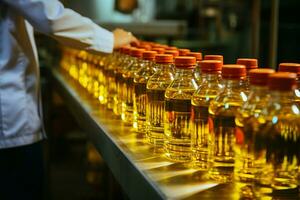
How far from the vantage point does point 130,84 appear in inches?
72.9

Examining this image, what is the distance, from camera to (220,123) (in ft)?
3.85

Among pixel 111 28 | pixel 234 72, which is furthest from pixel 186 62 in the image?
pixel 111 28

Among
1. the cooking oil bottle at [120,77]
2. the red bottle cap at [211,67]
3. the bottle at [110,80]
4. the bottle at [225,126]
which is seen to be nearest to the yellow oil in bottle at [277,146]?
the bottle at [225,126]

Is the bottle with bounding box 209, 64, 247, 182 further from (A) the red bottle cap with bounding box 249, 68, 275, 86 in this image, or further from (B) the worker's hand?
(B) the worker's hand

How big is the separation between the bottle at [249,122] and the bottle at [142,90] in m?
0.56

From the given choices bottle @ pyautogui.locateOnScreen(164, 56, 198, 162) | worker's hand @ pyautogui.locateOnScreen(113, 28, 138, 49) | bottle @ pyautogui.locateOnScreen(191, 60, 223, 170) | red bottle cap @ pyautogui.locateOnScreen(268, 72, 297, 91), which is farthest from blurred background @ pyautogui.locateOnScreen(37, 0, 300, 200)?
red bottle cap @ pyautogui.locateOnScreen(268, 72, 297, 91)

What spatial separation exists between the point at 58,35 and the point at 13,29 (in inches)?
7.7

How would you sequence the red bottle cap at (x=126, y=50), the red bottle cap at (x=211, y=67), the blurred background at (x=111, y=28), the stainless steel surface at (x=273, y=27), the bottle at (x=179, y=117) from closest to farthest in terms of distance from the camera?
the red bottle cap at (x=211, y=67) < the bottle at (x=179, y=117) < the red bottle cap at (x=126, y=50) < the stainless steel surface at (x=273, y=27) < the blurred background at (x=111, y=28)

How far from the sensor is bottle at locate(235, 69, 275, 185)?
1067 mm

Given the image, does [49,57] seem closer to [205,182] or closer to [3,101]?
[3,101]

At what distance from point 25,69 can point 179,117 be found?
3.37 ft

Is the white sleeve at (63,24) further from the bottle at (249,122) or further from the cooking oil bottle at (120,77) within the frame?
the bottle at (249,122)

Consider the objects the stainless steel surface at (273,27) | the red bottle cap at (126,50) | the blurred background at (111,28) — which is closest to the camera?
the red bottle cap at (126,50)

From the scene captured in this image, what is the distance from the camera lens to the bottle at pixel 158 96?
1.49 metres
